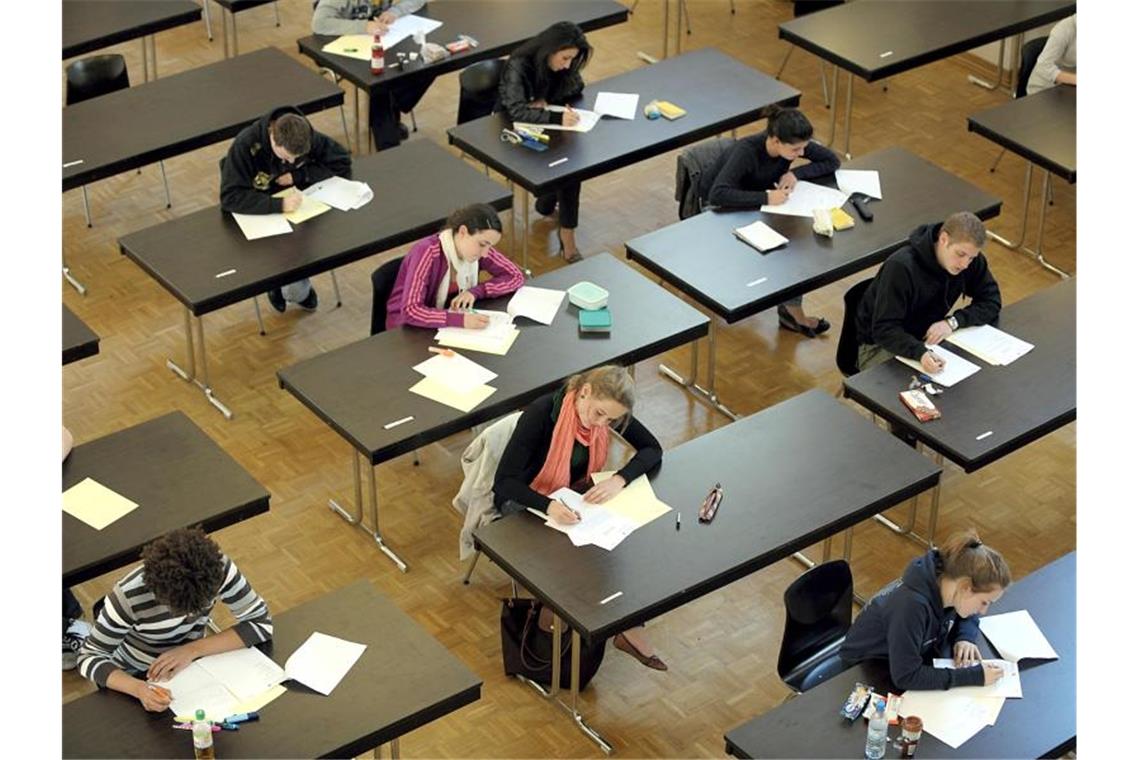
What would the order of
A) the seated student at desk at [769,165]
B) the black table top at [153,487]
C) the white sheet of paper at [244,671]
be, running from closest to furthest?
the white sheet of paper at [244,671]
the black table top at [153,487]
the seated student at desk at [769,165]

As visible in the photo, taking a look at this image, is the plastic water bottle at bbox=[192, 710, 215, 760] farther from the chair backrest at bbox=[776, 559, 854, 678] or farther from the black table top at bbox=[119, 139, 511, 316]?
the black table top at bbox=[119, 139, 511, 316]

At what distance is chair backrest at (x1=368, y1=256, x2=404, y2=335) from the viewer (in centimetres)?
781

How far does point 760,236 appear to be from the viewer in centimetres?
825

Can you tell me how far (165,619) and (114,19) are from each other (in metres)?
5.46

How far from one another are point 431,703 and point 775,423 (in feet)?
6.88

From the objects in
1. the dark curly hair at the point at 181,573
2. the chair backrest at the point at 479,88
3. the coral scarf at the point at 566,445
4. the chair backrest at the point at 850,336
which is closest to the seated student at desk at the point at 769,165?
the chair backrest at the point at 850,336

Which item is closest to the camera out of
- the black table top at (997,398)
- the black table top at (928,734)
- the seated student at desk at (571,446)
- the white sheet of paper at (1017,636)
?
the black table top at (928,734)

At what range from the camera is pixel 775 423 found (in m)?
7.16

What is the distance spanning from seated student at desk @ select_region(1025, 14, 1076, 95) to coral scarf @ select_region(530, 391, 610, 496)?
166 inches

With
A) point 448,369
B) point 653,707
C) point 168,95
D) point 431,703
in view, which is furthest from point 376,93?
point 431,703

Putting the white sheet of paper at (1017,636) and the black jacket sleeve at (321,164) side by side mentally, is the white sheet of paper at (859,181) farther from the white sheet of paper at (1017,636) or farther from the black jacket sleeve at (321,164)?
the white sheet of paper at (1017,636)

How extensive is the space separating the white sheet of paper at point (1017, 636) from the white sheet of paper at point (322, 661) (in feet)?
7.01

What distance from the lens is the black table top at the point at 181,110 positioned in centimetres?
893

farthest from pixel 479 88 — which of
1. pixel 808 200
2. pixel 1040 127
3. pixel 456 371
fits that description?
pixel 1040 127
